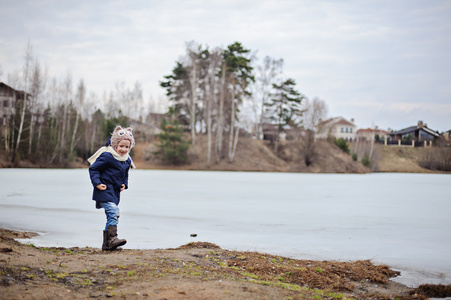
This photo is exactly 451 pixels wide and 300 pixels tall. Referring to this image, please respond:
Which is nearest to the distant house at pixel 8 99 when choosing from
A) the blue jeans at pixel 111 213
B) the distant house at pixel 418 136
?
the blue jeans at pixel 111 213

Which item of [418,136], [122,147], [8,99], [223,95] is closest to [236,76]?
[223,95]

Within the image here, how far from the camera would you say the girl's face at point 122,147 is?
584 centimetres

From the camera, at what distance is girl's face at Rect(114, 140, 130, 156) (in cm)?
584

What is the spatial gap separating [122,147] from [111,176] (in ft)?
1.39

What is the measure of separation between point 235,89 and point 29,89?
21.8 metres

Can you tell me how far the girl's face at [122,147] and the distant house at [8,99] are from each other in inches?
1514

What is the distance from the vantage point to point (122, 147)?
584 cm

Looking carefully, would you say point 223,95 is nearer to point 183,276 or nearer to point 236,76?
point 236,76

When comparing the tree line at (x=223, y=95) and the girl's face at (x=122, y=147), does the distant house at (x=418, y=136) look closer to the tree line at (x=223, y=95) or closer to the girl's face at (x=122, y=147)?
the tree line at (x=223, y=95)

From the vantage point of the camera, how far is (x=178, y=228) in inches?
341

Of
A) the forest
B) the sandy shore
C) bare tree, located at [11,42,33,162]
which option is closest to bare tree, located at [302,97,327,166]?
the forest

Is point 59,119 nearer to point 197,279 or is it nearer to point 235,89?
point 235,89

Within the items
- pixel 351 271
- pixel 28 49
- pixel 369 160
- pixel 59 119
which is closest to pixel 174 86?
pixel 59 119

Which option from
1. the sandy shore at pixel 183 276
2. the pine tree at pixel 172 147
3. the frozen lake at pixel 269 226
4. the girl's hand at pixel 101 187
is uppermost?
the pine tree at pixel 172 147
